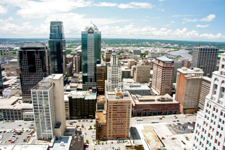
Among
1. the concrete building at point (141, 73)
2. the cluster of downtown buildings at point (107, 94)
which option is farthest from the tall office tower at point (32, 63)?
the concrete building at point (141, 73)

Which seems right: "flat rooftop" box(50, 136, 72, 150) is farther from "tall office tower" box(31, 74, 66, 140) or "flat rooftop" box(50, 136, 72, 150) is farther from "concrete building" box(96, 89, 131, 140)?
"concrete building" box(96, 89, 131, 140)

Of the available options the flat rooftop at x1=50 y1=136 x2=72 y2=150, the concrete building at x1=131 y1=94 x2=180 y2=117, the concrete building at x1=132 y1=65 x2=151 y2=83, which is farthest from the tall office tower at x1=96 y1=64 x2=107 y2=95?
the flat rooftop at x1=50 y1=136 x2=72 y2=150

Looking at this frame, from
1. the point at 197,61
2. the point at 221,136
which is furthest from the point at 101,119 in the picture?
the point at 197,61

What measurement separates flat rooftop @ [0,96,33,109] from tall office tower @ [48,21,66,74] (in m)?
56.4

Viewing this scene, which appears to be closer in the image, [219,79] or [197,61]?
[219,79]

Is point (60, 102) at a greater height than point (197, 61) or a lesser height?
lesser

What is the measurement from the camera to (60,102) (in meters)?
79.6

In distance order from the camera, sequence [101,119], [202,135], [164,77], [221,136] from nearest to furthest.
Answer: [221,136] < [202,135] < [101,119] < [164,77]

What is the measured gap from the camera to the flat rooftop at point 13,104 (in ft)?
356

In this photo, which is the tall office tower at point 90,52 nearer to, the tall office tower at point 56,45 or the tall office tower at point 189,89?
the tall office tower at point 56,45

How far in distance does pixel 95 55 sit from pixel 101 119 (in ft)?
237

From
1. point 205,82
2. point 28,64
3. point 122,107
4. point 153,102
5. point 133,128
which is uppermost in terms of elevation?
point 28,64

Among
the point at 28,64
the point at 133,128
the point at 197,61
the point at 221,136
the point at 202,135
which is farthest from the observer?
the point at 197,61

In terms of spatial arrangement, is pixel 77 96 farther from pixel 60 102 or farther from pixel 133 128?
pixel 133 128
